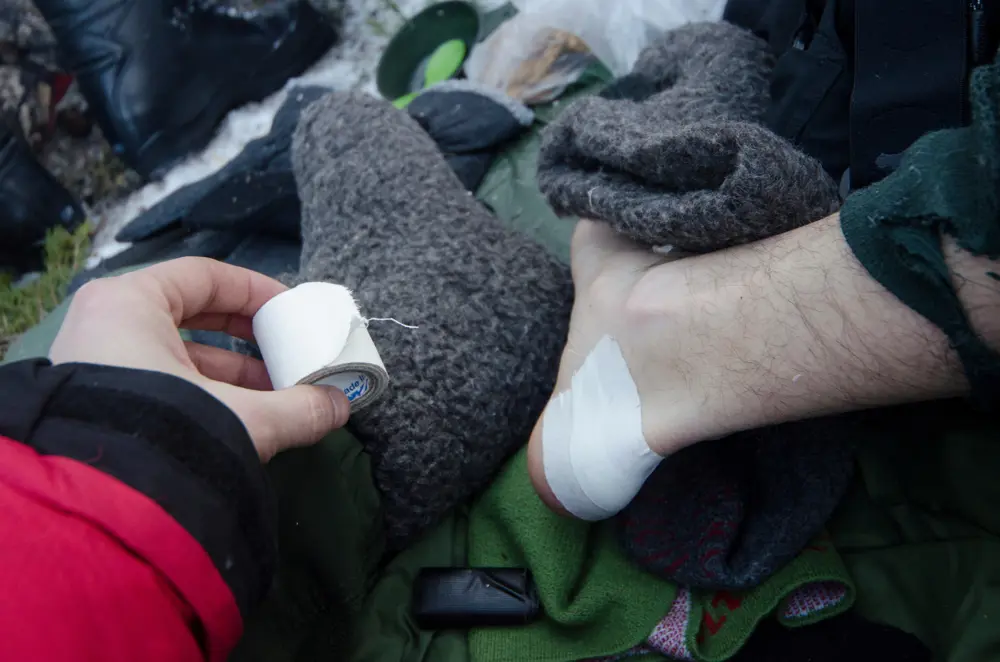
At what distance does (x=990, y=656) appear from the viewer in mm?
532

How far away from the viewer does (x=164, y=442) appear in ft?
1.32

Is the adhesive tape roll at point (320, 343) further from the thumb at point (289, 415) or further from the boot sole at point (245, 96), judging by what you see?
the boot sole at point (245, 96)

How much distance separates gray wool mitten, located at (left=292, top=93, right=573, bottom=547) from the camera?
63cm

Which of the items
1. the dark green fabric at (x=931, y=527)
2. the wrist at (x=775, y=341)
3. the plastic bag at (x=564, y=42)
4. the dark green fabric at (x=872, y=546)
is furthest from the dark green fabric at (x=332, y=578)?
the plastic bag at (x=564, y=42)

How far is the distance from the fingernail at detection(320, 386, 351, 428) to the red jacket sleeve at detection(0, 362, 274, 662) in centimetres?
10

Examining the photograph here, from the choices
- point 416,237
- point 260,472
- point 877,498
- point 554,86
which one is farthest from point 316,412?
point 554,86

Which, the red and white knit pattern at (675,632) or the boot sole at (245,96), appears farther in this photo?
the boot sole at (245,96)

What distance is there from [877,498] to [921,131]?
305 millimetres

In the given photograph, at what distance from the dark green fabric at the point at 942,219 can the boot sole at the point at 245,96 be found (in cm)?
116

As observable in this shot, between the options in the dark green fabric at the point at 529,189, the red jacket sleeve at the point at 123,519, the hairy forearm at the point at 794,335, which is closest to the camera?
the red jacket sleeve at the point at 123,519

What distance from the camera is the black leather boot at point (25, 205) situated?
114 centimetres

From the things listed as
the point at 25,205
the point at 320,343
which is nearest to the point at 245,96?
the point at 25,205

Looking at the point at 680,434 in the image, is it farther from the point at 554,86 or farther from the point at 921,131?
the point at 554,86

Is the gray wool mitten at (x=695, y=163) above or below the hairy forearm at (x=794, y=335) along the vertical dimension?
above
